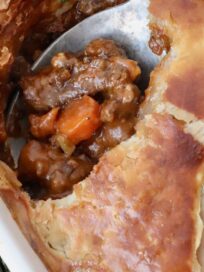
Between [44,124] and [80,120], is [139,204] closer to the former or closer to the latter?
[80,120]

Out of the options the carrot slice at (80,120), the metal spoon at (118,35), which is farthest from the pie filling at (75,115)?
the metal spoon at (118,35)

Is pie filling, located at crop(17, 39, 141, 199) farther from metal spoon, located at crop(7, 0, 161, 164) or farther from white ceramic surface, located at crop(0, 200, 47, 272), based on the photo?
white ceramic surface, located at crop(0, 200, 47, 272)

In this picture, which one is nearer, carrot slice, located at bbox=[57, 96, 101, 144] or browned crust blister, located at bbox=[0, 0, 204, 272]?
browned crust blister, located at bbox=[0, 0, 204, 272]

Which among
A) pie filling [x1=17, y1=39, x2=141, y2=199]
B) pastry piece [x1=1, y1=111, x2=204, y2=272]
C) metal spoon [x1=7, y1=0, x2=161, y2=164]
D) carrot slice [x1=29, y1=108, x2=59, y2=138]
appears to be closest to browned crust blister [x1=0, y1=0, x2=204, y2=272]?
pastry piece [x1=1, y1=111, x2=204, y2=272]

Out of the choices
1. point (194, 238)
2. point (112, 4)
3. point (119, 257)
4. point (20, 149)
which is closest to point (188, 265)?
point (194, 238)

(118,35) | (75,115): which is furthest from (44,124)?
(118,35)

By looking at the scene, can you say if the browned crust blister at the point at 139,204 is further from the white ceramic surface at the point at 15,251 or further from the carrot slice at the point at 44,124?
the carrot slice at the point at 44,124
